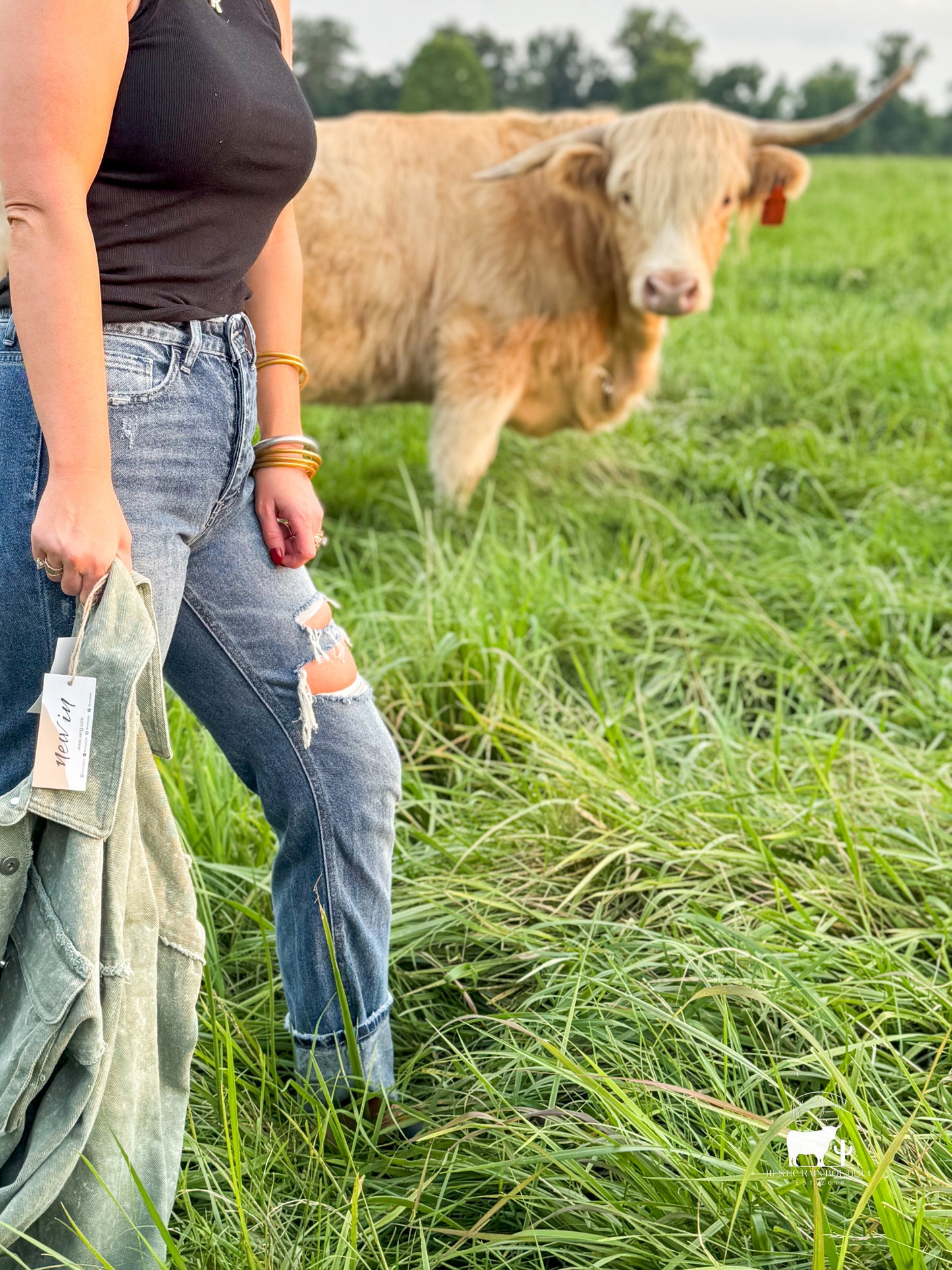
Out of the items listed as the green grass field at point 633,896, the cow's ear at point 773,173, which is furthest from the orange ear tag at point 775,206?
the green grass field at point 633,896

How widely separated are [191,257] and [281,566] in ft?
1.37

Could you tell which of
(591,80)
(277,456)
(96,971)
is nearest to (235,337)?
(277,456)

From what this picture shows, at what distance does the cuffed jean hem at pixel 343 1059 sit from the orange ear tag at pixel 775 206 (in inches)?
155

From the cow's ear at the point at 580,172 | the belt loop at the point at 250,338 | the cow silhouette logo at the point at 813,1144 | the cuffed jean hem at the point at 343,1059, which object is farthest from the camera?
the cow's ear at the point at 580,172

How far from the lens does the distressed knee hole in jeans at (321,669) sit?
4.96ft

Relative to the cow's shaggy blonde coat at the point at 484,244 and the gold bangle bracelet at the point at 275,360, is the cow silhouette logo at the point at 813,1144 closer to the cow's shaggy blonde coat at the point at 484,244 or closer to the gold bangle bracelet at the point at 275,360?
the gold bangle bracelet at the point at 275,360

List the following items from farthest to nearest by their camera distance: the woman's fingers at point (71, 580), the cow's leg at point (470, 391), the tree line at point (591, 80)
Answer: the tree line at point (591, 80), the cow's leg at point (470, 391), the woman's fingers at point (71, 580)

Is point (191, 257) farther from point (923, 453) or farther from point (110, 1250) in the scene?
point (923, 453)

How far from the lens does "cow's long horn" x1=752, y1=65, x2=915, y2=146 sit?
471cm

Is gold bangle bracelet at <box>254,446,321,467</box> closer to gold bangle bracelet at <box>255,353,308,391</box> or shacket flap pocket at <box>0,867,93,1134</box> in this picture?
gold bangle bracelet at <box>255,353,308,391</box>

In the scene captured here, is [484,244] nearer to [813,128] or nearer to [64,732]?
[813,128]

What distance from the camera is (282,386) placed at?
5.35 ft

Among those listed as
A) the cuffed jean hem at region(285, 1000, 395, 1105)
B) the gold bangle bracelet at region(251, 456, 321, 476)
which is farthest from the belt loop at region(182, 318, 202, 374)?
the cuffed jean hem at region(285, 1000, 395, 1105)

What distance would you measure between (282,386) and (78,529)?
1.73ft
